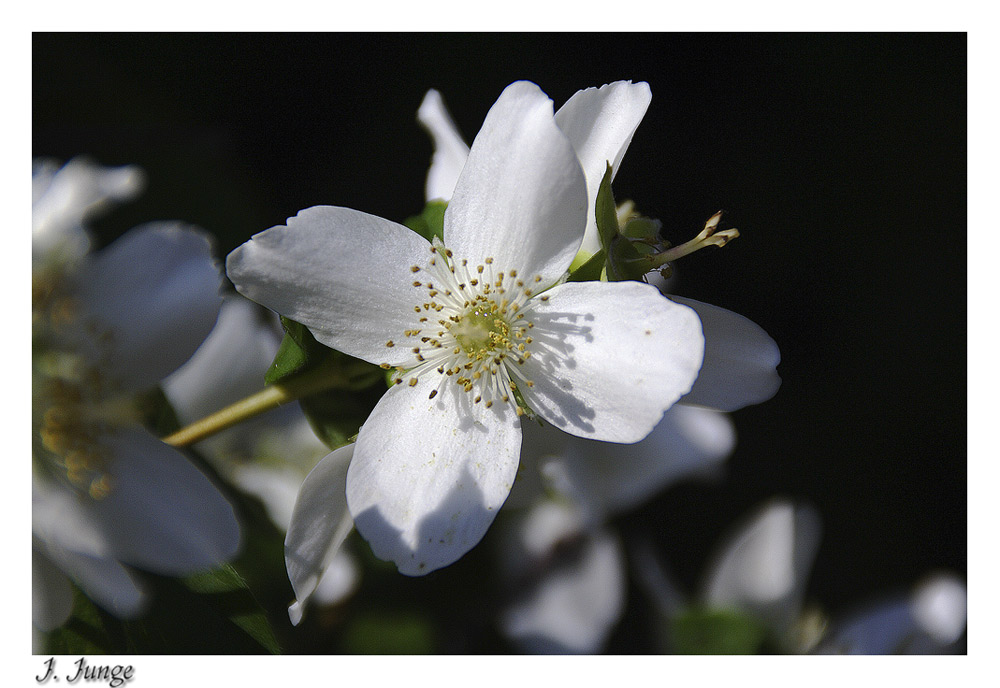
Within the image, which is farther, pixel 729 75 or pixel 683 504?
pixel 683 504

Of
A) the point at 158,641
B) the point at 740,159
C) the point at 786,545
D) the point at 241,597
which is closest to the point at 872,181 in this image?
the point at 740,159

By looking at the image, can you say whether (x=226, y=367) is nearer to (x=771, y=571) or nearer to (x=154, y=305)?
(x=154, y=305)

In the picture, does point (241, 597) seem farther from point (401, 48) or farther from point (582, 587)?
point (401, 48)

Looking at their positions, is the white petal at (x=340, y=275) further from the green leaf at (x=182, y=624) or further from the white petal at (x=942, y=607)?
the white petal at (x=942, y=607)

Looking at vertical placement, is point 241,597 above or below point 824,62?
below

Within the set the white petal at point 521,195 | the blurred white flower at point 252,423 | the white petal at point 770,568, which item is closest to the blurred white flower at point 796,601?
the white petal at point 770,568

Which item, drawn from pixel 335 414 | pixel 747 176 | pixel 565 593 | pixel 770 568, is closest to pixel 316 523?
pixel 335 414
